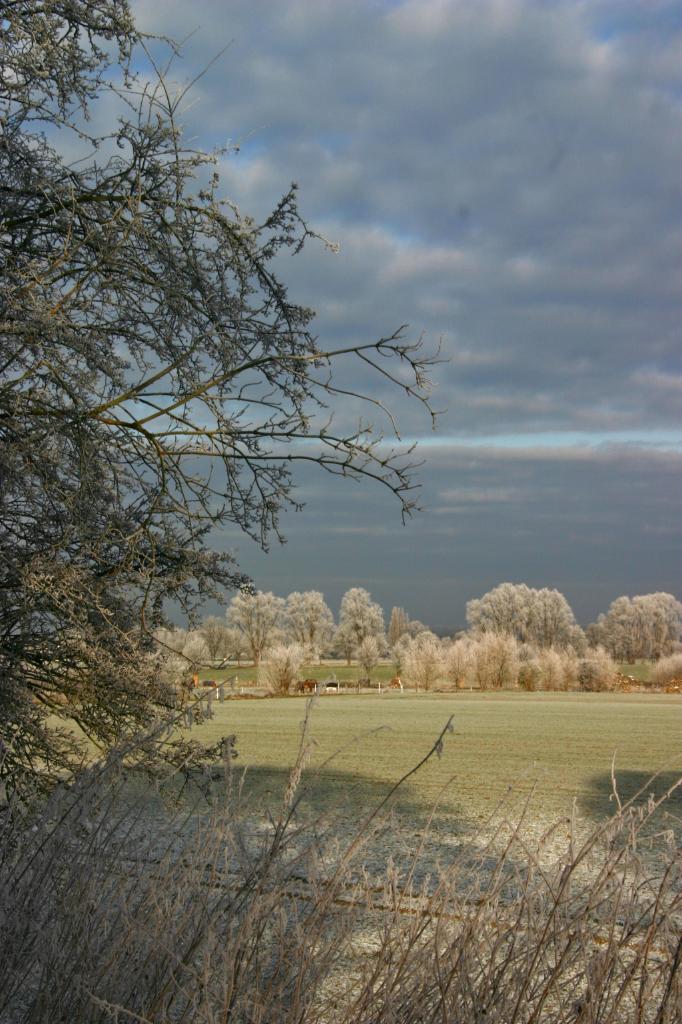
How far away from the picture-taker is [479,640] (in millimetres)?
69688

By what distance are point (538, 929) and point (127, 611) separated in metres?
4.00

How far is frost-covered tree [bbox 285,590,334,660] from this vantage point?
79.1 metres

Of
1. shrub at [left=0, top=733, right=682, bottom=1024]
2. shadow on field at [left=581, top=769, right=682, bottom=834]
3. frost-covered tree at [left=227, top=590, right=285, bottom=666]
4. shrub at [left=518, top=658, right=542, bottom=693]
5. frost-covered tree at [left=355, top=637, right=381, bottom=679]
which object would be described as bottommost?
shadow on field at [left=581, top=769, right=682, bottom=834]

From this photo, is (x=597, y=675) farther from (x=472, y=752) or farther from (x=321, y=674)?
(x=472, y=752)

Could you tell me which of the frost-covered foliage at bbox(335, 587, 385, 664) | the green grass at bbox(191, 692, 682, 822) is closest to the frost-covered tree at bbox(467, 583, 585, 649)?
the frost-covered foliage at bbox(335, 587, 385, 664)

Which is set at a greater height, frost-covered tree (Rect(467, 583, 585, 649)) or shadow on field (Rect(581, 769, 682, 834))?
frost-covered tree (Rect(467, 583, 585, 649))

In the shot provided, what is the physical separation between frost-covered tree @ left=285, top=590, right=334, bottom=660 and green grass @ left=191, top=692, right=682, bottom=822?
48.4 meters

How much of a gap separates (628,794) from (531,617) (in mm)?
78277

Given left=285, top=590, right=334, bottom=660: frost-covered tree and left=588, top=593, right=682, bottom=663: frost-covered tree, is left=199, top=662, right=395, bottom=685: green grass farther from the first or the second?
left=588, top=593, right=682, bottom=663: frost-covered tree

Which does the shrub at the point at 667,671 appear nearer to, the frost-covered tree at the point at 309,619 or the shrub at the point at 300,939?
the frost-covered tree at the point at 309,619

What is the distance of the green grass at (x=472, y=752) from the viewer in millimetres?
11180

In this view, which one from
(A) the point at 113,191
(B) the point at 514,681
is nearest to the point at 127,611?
(A) the point at 113,191

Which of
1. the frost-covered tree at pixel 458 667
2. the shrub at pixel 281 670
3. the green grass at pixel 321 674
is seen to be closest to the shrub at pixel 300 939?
the shrub at pixel 281 670

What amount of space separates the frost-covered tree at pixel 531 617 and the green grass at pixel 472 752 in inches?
2268
